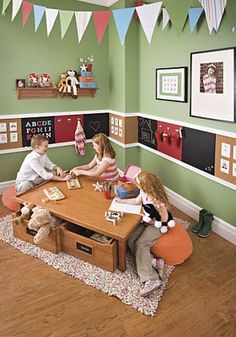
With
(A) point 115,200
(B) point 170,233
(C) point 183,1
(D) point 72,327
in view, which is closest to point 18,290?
(D) point 72,327

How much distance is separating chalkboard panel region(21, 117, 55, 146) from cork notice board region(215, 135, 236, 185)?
207cm

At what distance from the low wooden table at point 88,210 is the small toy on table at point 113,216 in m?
0.02

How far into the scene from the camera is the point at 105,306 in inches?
74.1

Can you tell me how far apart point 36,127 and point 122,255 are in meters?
2.15

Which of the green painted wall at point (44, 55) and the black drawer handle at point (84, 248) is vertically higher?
the green painted wall at point (44, 55)

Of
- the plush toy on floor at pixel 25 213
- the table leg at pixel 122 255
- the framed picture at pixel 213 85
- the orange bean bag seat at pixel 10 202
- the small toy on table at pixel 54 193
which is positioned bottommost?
the table leg at pixel 122 255

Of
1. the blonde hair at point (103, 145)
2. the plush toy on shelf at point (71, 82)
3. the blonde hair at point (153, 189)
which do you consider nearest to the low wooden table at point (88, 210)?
the blonde hair at point (153, 189)

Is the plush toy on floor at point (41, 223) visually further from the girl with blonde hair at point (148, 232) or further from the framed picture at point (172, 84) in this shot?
the framed picture at point (172, 84)

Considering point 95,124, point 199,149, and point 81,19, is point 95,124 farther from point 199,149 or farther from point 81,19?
point 199,149

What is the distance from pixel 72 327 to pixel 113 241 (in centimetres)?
60

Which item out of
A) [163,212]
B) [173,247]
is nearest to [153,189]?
[163,212]

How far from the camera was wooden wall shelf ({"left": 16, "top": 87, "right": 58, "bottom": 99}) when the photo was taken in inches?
138

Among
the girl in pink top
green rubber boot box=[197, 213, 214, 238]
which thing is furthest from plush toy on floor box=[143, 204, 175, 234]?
the girl in pink top

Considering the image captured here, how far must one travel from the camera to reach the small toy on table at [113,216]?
218 centimetres
